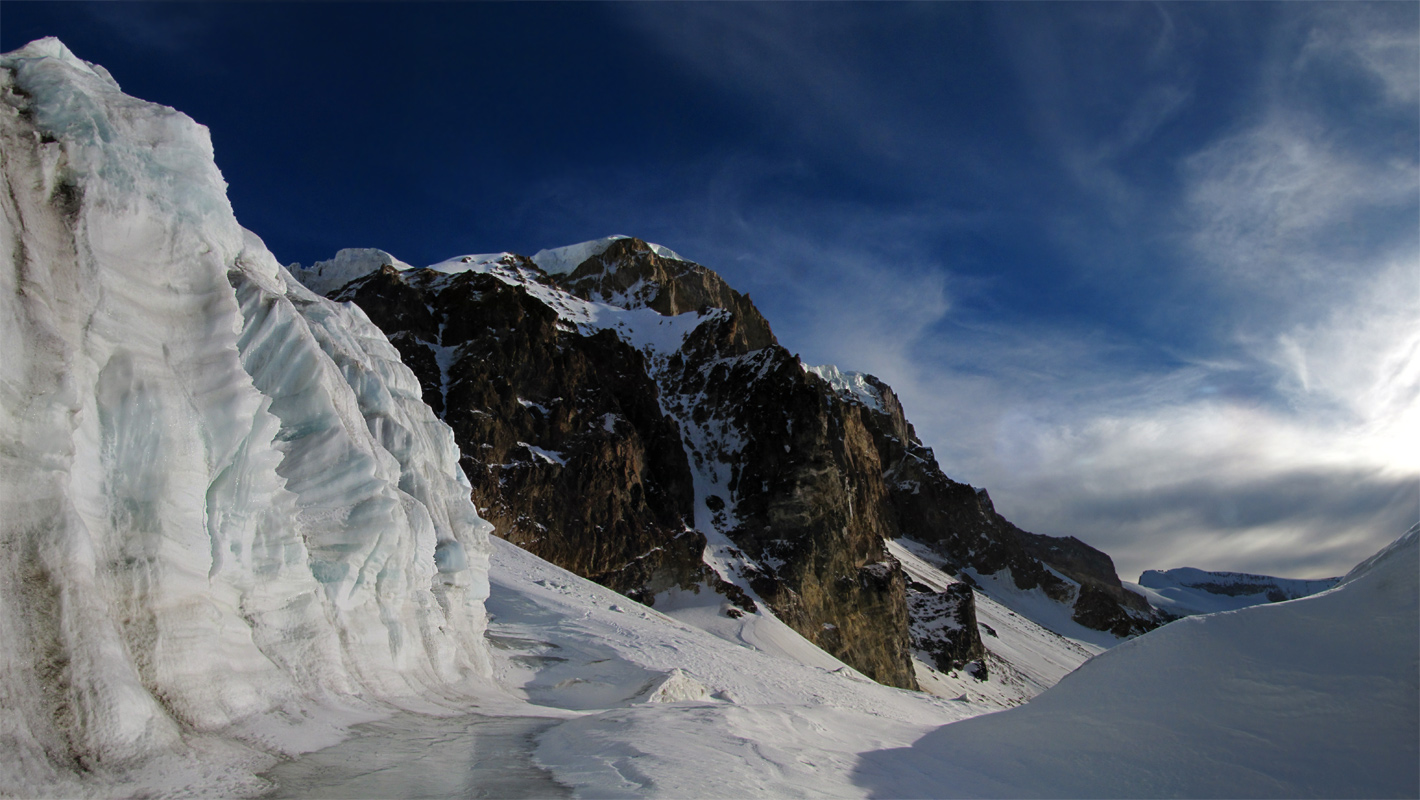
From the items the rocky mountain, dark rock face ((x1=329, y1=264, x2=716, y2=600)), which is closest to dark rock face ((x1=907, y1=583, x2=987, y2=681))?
the rocky mountain

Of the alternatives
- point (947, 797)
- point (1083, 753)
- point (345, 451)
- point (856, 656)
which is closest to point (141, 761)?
point (345, 451)

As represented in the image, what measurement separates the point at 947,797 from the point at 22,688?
27.8ft

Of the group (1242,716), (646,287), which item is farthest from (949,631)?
(1242,716)

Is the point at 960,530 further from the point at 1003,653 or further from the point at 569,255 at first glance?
the point at 569,255

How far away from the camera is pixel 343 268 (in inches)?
3974

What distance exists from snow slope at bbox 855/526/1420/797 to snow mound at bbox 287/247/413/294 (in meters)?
101

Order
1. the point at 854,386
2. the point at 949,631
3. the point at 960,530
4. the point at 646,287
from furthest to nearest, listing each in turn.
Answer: the point at 854,386
the point at 960,530
the point at 646,287
the point at 949,631

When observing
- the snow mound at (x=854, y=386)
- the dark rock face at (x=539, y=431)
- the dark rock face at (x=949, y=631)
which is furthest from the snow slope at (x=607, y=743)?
the snow mound at (x=854, y=386)

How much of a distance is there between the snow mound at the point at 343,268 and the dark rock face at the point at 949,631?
79.0 meters

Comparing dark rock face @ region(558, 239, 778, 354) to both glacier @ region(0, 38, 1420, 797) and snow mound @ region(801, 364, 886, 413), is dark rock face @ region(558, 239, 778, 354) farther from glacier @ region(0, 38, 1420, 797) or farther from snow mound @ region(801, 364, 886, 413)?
glacier @ region(0, 38, 1420, 797)

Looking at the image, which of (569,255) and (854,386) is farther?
(854,386)

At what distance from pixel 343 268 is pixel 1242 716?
109886 mm

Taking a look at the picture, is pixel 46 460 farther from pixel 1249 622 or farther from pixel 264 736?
pixel 1249 622

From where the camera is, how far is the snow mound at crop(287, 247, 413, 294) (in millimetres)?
99125
